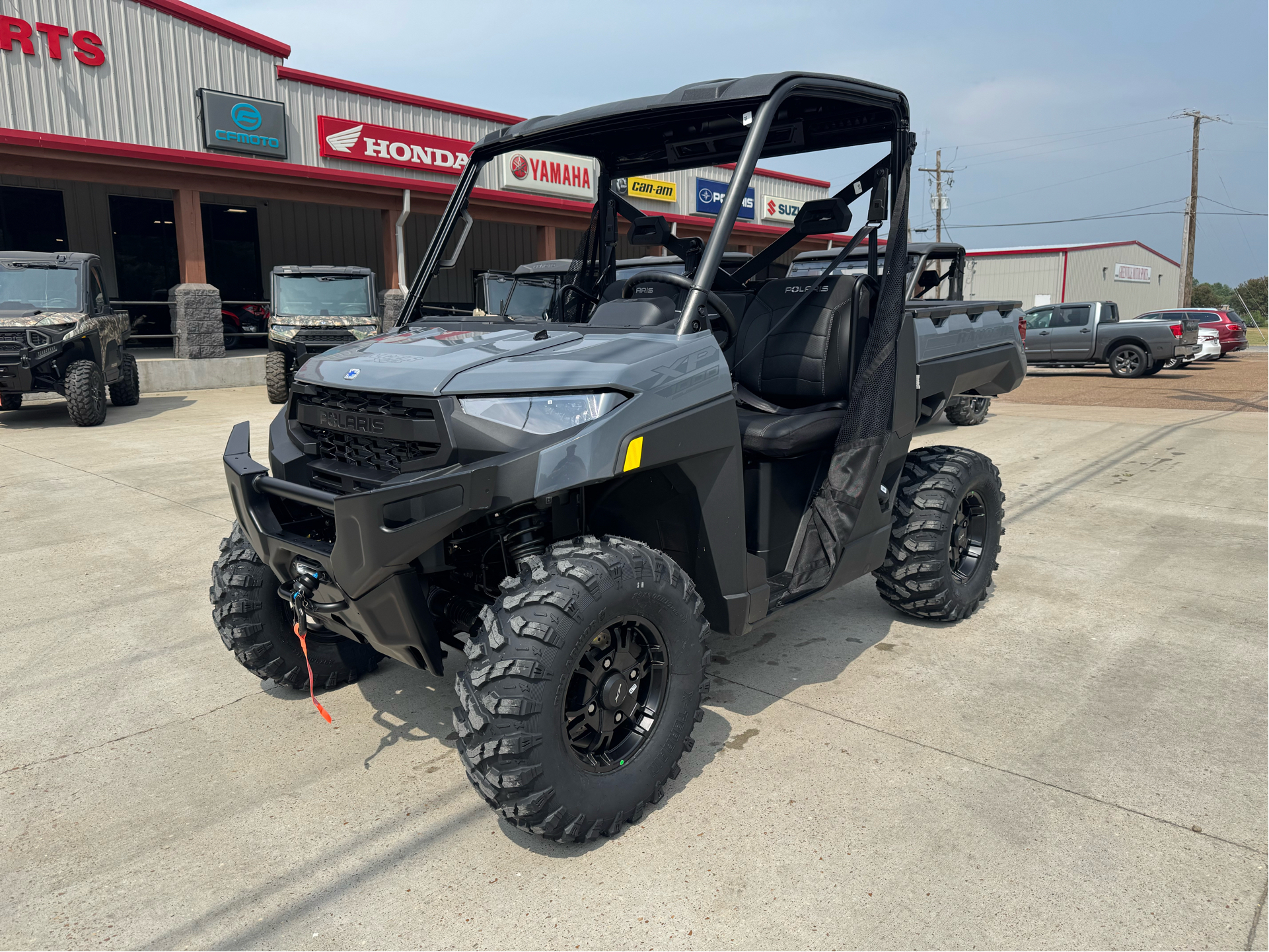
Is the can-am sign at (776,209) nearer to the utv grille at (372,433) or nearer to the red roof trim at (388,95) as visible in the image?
the red roof trim at (388,95)

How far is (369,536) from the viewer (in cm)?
234

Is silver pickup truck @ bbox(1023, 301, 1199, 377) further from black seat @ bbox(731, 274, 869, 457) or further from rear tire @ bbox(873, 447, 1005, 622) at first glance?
black seat @ bbox(731, 274, 869, 457)

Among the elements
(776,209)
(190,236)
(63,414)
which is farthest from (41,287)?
(776,209)

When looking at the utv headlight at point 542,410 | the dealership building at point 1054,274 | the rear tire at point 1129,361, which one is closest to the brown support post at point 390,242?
the rear tire at point 1129,361

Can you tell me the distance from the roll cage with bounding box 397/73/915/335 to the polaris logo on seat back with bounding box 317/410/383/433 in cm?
78

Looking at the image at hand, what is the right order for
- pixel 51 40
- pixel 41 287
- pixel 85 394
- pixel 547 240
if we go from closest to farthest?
pixel 85 394, pixel 41 287, pixel 51 40, pixel 547 240

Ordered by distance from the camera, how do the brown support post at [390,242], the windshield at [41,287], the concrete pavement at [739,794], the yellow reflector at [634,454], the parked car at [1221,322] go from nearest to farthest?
1. the concrete pavement at [739,794]
2. the yellow reflector at [634,454]
3. the windshield at [41,287]
4. the brown support post at [390,242]
5. the parked car at [1221,322]

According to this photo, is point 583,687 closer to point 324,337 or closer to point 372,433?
point 372,433

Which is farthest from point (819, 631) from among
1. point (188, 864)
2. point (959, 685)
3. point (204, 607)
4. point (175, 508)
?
point (175, 508)

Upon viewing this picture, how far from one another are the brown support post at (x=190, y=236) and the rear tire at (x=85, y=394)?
5422 mm

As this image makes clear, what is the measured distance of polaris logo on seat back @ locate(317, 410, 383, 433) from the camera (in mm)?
2701

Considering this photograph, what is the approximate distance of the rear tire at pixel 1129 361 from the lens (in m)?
19.5

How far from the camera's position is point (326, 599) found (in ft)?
8.82

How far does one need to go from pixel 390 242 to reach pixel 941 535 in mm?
17036
